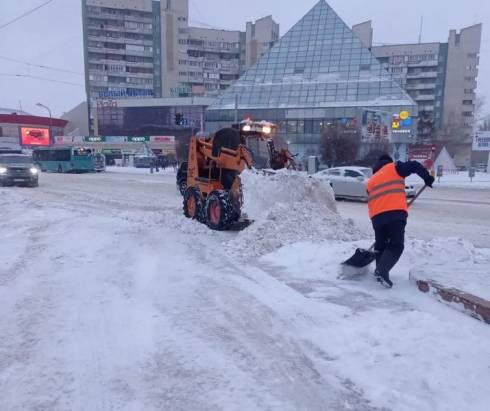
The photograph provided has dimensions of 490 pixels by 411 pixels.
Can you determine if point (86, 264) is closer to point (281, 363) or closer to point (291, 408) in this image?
point (281, 363)

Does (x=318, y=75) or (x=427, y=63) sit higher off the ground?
(x=427, y=63)

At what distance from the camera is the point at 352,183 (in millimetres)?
17297

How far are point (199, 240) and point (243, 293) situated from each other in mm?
3262

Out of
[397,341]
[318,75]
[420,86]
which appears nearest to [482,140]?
[318,75]

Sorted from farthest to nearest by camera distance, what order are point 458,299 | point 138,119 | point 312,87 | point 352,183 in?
1. point 138,119
2. point 312,87
3. point 352,183
4. point 458,299

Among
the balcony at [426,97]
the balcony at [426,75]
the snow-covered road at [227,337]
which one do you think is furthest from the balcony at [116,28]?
the snow-covered road at [227,337]

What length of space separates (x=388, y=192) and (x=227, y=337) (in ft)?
9.35

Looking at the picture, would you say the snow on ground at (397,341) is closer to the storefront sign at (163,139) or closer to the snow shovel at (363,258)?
the snow shovel at (363,258)

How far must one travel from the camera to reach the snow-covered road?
3.06m

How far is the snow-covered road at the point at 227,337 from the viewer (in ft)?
10.0

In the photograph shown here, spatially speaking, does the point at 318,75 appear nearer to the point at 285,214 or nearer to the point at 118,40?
the point at 118,40

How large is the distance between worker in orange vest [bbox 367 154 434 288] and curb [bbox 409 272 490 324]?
0.44 m

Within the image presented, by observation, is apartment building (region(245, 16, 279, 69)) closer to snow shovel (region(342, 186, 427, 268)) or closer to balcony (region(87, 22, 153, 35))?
balcony (region(87, 22, 153, 35))

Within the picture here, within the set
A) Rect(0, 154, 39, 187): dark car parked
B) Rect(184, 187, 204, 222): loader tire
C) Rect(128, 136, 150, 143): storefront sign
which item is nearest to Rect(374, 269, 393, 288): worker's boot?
Rect(184, 187, 204, 222): loader tire
